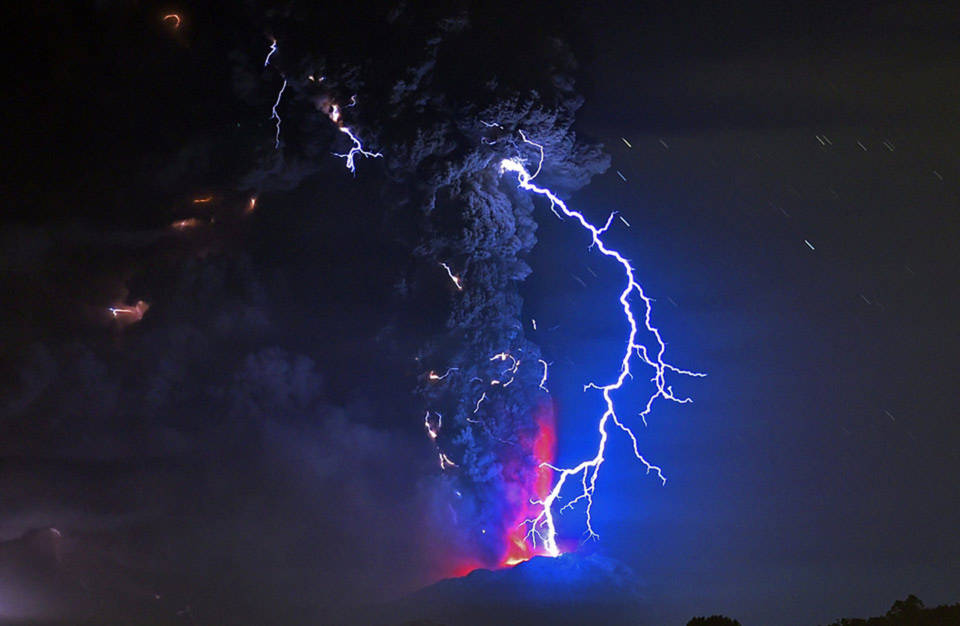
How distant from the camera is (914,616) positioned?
48.8 ft

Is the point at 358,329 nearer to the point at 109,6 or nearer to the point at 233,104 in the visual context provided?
the point at 233,104

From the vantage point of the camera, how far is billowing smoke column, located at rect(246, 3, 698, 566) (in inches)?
990

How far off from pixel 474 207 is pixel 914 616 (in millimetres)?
14461

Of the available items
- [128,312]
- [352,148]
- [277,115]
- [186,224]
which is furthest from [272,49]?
[128,312]

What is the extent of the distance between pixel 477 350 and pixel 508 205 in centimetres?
362

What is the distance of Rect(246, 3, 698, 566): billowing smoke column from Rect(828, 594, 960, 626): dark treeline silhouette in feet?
36.5

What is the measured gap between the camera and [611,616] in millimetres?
27672

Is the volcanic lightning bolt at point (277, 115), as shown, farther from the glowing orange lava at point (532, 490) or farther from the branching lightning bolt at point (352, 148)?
the glowing orange lava at point (532, 490)

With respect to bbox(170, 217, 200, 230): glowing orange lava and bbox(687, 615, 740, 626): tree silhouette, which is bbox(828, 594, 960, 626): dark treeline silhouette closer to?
bbox(687, 615, 740, 626): tree silhouette

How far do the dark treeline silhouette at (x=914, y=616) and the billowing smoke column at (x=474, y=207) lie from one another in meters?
11.1

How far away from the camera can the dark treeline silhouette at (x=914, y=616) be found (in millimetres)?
14304

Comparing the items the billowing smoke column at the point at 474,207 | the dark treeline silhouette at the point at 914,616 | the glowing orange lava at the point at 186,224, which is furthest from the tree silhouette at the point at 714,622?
the glowing orange lava at the point at 186,224

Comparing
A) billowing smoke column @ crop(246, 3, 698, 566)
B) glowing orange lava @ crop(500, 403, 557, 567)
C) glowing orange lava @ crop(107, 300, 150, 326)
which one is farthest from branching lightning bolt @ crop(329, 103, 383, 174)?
glowing orange lava @ crop(500, 403, 557, 567)

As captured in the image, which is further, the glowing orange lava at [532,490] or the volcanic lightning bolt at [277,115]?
the glowing orange lava at [532,490]
